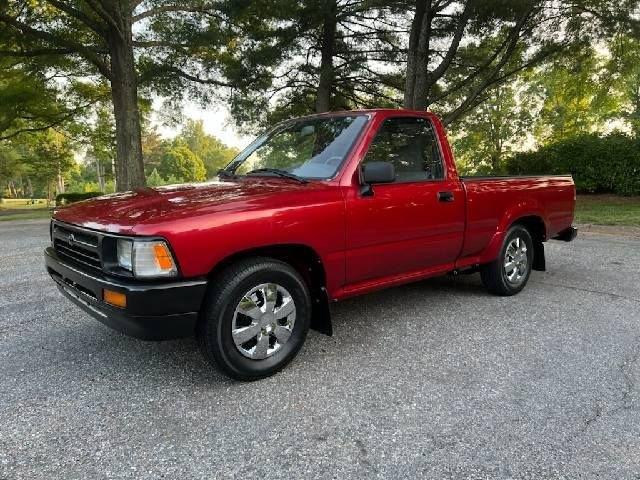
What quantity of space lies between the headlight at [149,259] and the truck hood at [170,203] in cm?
12

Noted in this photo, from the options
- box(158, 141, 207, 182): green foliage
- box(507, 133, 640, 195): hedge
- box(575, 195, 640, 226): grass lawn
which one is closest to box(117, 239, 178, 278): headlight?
box(575, 195, 640, 226): grass lawn

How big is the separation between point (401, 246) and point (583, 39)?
455 inches

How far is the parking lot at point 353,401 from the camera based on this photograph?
7.20ft

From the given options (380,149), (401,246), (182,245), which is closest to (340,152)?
(380,149)

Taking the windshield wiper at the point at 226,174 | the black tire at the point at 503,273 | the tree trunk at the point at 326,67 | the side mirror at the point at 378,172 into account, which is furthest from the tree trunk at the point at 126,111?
the side mirror at the point at 378,172

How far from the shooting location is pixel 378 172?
10.8ft

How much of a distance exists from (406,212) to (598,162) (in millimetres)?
14472

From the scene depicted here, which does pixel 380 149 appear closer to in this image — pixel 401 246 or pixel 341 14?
pixel 401 246

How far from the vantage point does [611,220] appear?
10297 millimetres

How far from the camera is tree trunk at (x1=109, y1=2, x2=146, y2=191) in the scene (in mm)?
13797

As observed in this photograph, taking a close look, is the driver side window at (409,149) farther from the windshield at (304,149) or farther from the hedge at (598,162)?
the hedge at (598,162)

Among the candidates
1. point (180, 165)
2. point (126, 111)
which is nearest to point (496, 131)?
point (126, 111)

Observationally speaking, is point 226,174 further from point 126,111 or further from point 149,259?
point 126,111

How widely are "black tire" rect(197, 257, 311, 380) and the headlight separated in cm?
32
